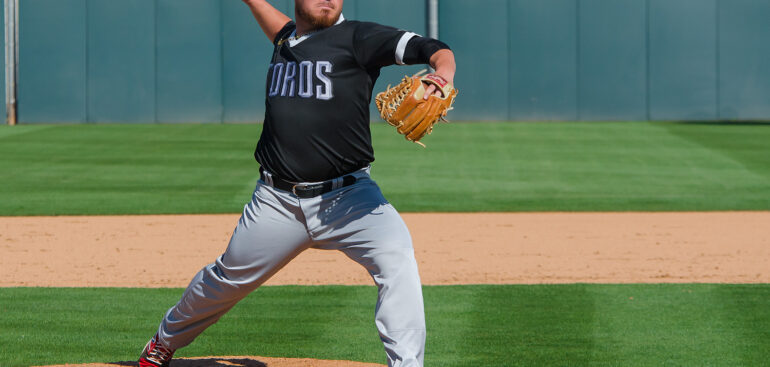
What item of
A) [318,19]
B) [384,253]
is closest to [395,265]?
[384,253]

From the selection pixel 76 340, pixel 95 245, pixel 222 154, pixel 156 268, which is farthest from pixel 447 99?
pixel 222 154

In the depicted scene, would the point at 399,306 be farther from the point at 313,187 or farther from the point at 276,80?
the point at 276,80

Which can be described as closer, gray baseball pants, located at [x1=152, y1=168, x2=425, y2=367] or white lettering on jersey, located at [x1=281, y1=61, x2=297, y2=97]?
gray baseball pants, located at [x1=152, y1=168, x2=425, y2=367]

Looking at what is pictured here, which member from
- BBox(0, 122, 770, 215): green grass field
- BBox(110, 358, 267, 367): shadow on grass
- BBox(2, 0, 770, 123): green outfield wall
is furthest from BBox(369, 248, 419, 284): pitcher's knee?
BBox(2, 0, 770, 123): green outfield wall

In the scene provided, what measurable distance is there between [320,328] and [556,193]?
23.8 ft

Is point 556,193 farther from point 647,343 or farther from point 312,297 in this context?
point 647,343

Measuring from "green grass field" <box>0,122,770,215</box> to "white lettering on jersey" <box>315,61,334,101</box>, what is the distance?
7514 mm

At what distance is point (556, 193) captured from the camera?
43.1ft

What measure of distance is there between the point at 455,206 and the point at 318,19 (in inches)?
308

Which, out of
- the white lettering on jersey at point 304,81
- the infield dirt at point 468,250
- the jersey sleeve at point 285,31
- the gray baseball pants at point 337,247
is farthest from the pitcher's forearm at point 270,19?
the infield dirt at point 468,250

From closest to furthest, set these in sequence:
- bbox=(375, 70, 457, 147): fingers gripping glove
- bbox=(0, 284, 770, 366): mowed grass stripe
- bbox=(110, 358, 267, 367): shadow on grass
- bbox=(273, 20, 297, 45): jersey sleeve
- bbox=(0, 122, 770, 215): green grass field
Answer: bbox=(375, 70, 457, 147): fingers gripping glove < bbox=(273, 20, 297, 45): jersey sleeve < bbox=(110, 358, 267, 367): shadow on grass < bbox=(0, 284, 770, 366): mowed grass stripe < bbox=(0, 122, 770, 215): green grass field

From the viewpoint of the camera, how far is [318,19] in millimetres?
4477

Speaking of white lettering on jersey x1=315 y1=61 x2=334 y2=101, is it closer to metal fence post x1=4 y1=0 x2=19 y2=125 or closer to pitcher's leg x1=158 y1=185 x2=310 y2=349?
pitcher's leg x1=158 y1=185 x2=310 y2=349

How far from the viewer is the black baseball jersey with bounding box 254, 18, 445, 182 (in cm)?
437
